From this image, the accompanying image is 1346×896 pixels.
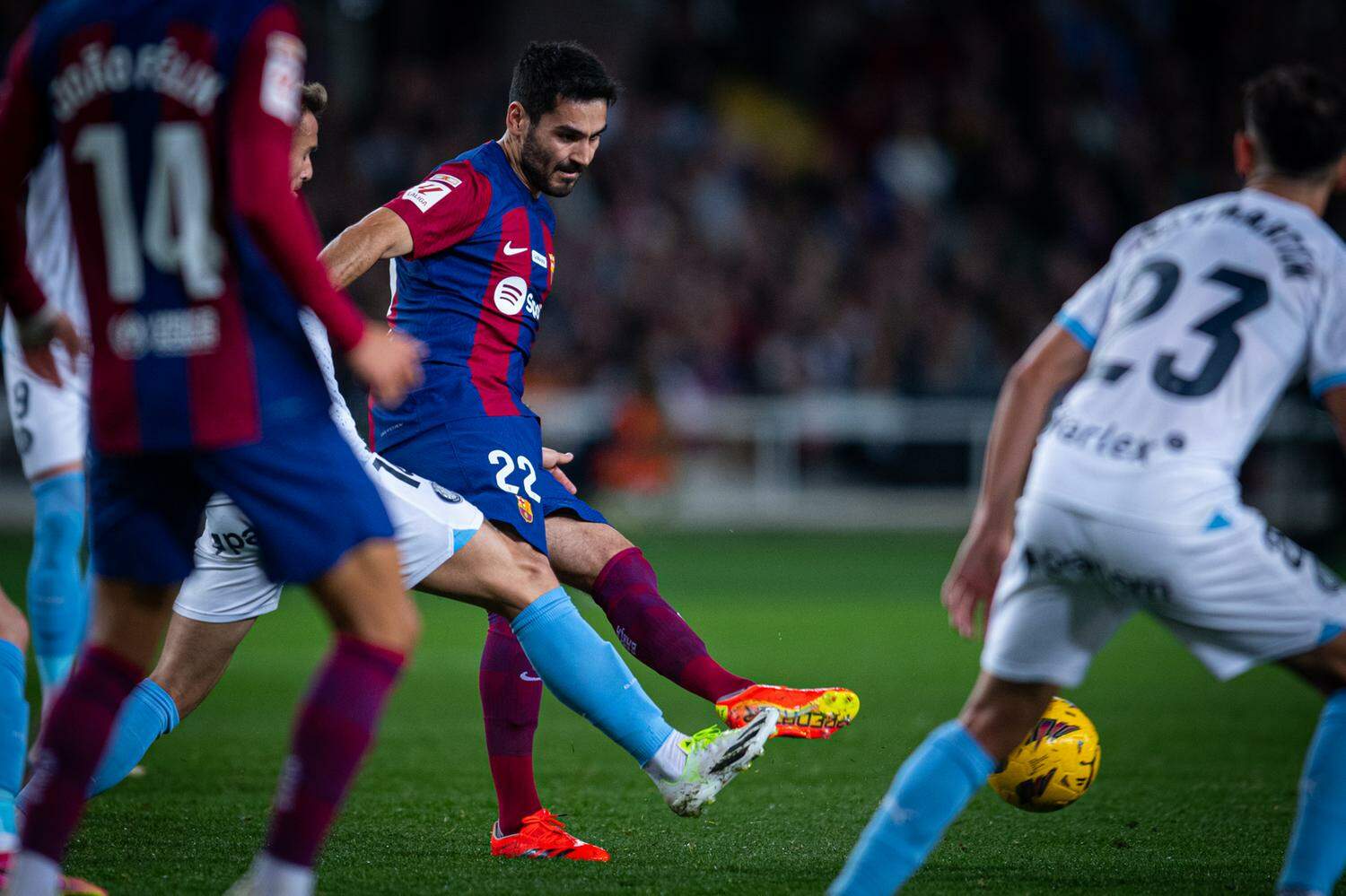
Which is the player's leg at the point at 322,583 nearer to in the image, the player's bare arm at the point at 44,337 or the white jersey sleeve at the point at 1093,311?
the player's bare arm at the point at 44,337

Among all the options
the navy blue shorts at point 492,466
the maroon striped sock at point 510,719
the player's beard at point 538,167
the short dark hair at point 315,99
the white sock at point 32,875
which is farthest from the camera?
the short dark hair at point 315,99

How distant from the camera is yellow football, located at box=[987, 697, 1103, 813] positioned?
14.1 ft

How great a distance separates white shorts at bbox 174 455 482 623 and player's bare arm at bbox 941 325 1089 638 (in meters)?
1.39

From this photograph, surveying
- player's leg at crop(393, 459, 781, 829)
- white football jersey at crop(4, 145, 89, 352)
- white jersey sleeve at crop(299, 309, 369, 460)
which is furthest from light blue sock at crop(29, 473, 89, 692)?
player's leg at crop(393, 459, 781, 829)

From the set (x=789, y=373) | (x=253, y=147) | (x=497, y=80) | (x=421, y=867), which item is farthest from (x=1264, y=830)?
(x=497, y=80)

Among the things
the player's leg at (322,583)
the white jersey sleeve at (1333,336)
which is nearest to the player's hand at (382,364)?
the player's leg at (322,583)

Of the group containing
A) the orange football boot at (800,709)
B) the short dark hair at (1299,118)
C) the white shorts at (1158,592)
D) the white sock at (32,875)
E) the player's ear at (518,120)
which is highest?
the short dark hair at (1299,118)

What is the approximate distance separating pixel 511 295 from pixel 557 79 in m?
0.65

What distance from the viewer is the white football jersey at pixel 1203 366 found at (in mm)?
3045

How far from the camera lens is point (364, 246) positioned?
159 inches

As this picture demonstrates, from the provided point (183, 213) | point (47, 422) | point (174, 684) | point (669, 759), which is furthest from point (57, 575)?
point (183, 213)

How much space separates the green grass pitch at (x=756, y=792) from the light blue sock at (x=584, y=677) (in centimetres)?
38

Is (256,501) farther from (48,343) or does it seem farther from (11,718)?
(11,718)

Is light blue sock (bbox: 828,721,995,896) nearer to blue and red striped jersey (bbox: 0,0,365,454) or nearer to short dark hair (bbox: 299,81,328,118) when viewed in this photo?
blue and red striped jersey (bbox: 0,0,365,454)
